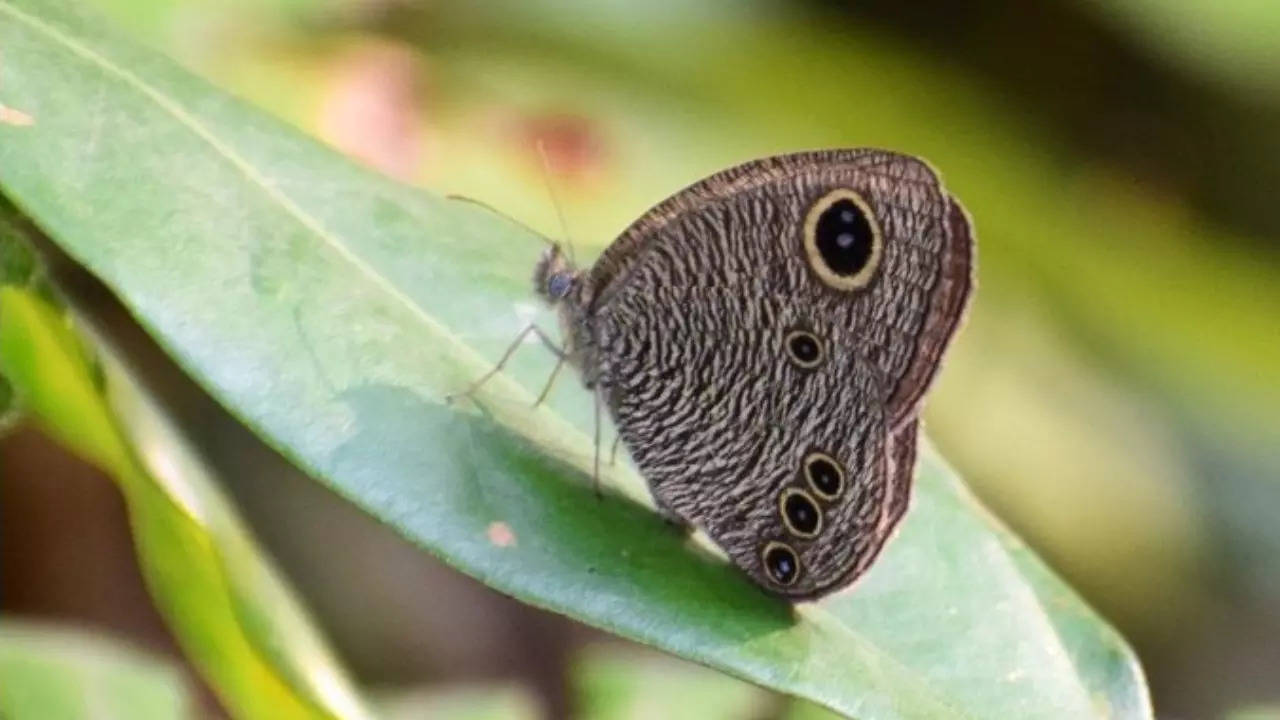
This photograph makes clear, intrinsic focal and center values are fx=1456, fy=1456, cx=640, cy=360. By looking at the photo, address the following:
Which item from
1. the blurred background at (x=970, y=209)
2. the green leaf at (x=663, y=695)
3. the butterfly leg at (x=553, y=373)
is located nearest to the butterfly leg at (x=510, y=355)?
the butterfly leg at (x=553, y=373)

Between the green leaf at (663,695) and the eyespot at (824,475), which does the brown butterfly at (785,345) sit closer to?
the eyespot at (824,475)

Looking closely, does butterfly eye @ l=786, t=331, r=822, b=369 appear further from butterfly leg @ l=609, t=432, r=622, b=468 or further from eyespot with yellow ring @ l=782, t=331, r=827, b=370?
butterfly leg @ l=609, t=432, r=622, b=468

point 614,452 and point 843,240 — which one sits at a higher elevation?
point 843,240

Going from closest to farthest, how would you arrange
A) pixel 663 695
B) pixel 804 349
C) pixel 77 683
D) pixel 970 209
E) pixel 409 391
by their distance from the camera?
pixel 409 391 < pixel 804 349 < pixel 77 683 < pixel 663 695 < pixel 970 209

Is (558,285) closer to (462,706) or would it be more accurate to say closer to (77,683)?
(77,683)

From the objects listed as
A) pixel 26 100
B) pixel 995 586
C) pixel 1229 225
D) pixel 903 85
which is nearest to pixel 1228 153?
pixel 1229 225

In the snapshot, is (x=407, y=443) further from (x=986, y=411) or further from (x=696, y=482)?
(x=986, y=411)

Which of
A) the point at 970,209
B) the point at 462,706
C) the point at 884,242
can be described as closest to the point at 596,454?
the point at 884,242

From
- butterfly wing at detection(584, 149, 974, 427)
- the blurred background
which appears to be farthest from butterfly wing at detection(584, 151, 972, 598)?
the blurred background
